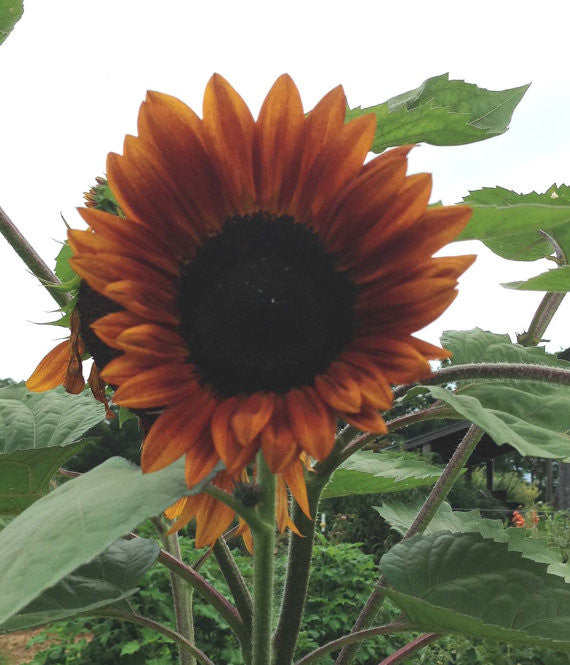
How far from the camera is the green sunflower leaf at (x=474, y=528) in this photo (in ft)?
3.07

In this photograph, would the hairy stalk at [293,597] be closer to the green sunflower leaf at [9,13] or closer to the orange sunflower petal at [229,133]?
the orange sunflower petal at [229,133]

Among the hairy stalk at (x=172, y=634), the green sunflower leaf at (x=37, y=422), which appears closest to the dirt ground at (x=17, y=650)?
the green sunflower leaf at (x=37, y=422)

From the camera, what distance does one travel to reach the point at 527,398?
1.96 ft

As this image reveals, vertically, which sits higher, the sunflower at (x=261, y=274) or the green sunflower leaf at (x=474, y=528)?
the sunflower at (x=261, y=274)

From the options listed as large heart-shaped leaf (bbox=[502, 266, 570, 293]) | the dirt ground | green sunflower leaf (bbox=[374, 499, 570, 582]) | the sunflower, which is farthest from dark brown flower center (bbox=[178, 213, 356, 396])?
the dirt ground

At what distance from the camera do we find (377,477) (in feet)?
2.38

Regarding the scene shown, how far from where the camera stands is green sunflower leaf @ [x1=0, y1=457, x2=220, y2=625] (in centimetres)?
34

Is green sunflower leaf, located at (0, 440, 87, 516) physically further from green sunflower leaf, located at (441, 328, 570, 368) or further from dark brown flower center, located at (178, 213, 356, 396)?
green sunflower leaf, located at (441, 328, 570, 368)

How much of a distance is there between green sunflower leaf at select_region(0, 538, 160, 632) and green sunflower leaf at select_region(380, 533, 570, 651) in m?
0.21

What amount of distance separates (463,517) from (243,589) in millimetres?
508

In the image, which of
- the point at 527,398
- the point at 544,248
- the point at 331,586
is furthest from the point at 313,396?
the point at 331,586

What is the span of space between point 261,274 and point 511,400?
262 millimetres

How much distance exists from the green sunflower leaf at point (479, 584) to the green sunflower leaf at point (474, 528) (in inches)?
10.9

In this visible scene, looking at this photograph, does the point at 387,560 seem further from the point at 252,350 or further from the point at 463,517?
the point at 463,517
